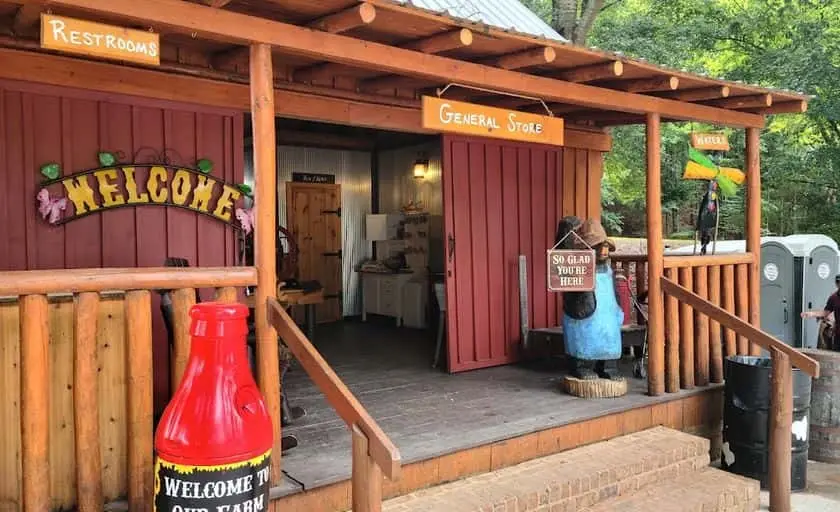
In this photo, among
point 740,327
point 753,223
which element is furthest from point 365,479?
point 753,223

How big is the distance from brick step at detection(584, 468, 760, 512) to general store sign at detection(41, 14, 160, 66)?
11.1 ft

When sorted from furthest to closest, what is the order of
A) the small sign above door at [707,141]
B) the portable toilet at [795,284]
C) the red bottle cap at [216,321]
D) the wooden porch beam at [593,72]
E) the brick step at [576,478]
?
the portable toilet at [795,284] → the small sign above door at [707,141] → the wooden porch beam at [593,72] → the brick step at [576,478] → the red bottle cap at [216,321]

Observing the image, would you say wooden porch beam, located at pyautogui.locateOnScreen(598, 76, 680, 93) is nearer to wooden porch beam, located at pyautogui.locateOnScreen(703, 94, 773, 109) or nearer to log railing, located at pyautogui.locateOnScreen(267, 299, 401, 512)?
wooden porch beam, located at pyautogui.locateOnScreen(703, 94, 773, 109)

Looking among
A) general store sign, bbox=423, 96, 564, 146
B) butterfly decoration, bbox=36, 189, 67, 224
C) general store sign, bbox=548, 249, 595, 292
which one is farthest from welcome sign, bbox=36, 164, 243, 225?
general store sign, bbox=548, 249, 595, 292

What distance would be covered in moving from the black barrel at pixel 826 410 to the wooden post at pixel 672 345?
49.7 inches

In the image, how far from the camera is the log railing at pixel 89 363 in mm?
2641

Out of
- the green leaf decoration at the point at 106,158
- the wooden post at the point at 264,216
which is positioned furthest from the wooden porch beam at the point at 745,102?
the green leaf decoration at the point at 106,158

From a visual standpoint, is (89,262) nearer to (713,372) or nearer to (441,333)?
(441,333)

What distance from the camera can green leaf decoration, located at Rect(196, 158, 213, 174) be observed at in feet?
15.0

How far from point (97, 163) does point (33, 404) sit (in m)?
A: 2.02

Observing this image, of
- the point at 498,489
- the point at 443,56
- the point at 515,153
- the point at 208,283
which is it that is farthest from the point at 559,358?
the point at 208,283

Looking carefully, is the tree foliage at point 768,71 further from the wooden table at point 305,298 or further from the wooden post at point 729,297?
the wooden table at point 305,298

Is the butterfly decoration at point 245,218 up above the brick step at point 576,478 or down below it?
above

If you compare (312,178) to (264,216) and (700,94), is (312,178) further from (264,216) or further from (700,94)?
(264,216)
